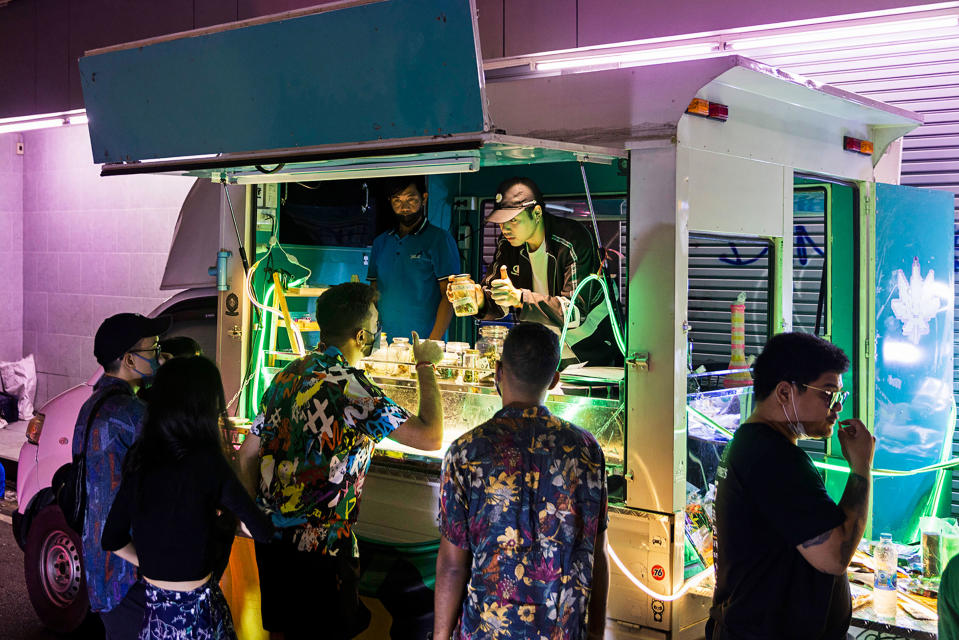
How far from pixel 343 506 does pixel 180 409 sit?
87 cm

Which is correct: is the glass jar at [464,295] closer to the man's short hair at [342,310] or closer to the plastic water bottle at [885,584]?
the man's short hair at [342,310]

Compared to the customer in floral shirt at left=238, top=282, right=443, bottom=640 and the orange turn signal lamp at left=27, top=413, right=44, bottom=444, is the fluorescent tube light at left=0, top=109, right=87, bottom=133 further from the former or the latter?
the customer in floral shirt at left=238, top=282, right=443, bottom=640

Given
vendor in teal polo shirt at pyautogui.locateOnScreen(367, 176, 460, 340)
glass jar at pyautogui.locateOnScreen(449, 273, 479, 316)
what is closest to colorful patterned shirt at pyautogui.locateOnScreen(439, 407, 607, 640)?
glass jar at pyautogui.locateOnScreen(449, 273, 479, 316)

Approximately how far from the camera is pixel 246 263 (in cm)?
550

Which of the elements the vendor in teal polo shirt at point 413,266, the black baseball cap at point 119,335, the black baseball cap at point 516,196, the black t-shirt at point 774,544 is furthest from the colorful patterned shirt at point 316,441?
the vendor in teal polo shirt at point 413,266

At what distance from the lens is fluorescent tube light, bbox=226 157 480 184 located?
4.10 m

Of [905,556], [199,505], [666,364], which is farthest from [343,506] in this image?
[905,556]

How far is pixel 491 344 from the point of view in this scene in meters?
4.82

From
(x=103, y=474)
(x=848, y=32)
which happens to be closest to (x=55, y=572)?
(x=103, y=474)

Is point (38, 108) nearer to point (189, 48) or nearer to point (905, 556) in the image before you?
point (189, 48)

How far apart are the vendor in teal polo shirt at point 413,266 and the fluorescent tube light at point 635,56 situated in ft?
4.28

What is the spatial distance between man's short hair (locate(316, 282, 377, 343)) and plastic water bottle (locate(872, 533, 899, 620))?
8.36 feet

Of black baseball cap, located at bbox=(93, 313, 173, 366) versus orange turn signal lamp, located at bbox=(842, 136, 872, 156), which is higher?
orange turn signal lamp, located at bbox=(842, 136, 872, 156)

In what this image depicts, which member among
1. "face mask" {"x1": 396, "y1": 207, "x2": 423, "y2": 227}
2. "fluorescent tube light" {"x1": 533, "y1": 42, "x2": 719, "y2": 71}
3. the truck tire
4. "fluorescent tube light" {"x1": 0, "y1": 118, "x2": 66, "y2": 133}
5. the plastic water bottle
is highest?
"fluorescent tube light" {"x1": 0, "y1": 118, "x2": 66, "y2": 133}
